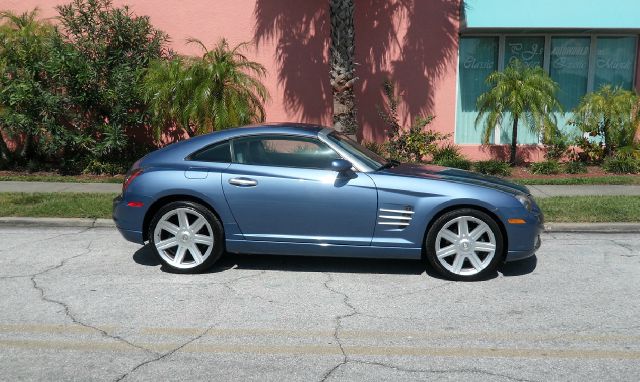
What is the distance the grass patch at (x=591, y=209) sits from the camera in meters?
8.61

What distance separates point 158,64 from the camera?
11.8 meters

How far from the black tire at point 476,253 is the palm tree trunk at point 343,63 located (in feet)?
19.8

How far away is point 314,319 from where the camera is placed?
17.3ft

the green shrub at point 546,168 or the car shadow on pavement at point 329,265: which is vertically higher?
the green shrub at point 546,168

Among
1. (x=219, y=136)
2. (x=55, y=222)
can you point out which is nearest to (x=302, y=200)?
(x=219, y=136)

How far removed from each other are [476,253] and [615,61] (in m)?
9.01

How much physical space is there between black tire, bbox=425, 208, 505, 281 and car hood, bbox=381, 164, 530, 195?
346 millimetres

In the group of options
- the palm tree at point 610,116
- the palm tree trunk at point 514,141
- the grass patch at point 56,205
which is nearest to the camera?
the grass patch at point 56,205

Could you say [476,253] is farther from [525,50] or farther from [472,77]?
[525,50]

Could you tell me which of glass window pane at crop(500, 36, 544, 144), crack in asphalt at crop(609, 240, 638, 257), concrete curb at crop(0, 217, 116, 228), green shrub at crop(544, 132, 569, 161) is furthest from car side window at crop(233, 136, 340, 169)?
green shrub at crop(544, 132, 569, 161)

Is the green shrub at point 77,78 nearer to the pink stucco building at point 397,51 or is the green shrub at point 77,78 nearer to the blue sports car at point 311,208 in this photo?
the pink stucco building at point 397,51

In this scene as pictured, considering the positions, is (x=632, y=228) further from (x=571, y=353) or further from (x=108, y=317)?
(x=108, y=317)

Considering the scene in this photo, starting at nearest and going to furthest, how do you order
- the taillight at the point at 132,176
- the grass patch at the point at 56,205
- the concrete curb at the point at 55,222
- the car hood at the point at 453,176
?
the car hood at the point at 453,176 → the taillight at the point at 132,176 → the concrete curb at the point at 55,222 → the grass patch at the point at 56,205

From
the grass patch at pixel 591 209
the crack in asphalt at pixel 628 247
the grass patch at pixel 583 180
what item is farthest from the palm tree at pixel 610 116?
the crack in asphalt at pixel 628 247
